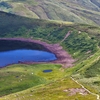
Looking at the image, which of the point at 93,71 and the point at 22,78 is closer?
the point at 22,78

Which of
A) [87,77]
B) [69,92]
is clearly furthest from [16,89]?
[87,77]

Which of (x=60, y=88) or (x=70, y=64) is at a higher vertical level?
(x=60, y=88)

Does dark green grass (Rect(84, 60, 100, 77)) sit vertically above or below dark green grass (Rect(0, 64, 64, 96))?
above

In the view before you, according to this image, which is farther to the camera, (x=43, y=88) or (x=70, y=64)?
(x=70, y=64)

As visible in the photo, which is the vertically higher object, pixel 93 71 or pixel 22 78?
pixel 93 71

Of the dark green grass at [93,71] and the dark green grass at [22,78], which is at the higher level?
the dark green grass at [93,71]

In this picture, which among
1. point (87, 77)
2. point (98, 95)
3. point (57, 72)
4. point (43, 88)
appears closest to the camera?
point (98, 95)

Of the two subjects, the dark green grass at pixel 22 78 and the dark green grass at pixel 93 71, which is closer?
the dark green grass at pixel 22 78

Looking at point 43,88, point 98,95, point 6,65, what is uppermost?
point 98,95

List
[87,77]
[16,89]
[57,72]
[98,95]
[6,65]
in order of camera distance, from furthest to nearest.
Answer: [6,65], [57,72], [87,77], [16,89], [98,95]

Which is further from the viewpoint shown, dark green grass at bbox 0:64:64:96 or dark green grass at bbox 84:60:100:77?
dark green grass at bbox 84:60:100:77

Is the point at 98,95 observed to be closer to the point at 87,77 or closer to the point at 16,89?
the point at 87,77
